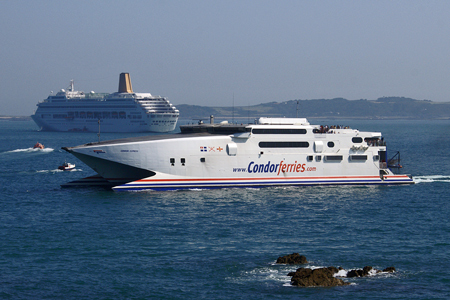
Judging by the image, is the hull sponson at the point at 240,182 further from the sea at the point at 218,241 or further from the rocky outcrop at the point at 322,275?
the rocky outcrop at the point at 322,275

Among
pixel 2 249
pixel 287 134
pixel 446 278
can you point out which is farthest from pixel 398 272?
pixel 287 134

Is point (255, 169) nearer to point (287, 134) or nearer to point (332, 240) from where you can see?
point (287, 134)

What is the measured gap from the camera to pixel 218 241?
2977 centimetres

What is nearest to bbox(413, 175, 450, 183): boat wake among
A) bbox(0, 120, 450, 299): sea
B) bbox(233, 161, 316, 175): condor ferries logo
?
bbox(0, 120, 450, 299): sea

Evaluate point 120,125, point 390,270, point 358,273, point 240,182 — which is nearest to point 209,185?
point 240,182

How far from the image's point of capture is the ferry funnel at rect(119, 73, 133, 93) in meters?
182

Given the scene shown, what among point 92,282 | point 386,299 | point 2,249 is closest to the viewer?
point 386,299

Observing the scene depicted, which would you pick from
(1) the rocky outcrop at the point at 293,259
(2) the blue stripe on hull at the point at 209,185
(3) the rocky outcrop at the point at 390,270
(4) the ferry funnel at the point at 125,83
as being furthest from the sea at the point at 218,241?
(4) the ferry funnel at the point at 125,83

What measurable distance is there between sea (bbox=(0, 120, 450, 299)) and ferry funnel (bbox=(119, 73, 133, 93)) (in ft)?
448

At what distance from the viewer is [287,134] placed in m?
46.8

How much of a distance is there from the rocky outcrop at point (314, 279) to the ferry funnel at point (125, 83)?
165 meters

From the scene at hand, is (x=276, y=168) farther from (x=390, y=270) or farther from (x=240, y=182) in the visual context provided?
(x=390, y=270)

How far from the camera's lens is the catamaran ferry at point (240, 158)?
4434 cm

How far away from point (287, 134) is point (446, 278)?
2451cm
